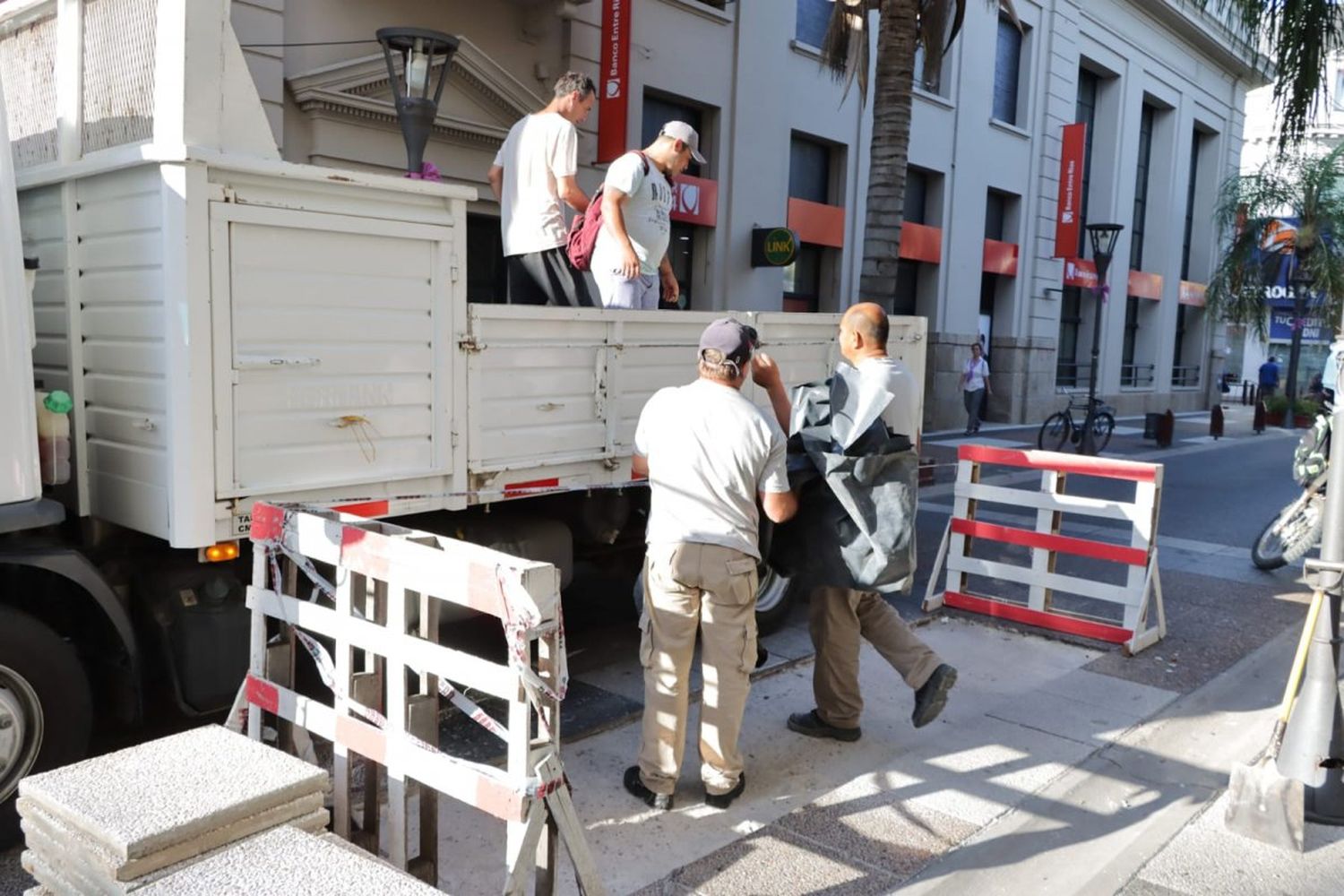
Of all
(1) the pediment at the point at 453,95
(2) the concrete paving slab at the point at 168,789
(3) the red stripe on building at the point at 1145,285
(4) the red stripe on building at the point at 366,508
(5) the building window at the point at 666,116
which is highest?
(5) the building window at the point at 666,116

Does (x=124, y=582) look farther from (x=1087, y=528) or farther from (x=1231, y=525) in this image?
(x=1231, y=525)

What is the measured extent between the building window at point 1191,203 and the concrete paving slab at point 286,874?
33.8 metres

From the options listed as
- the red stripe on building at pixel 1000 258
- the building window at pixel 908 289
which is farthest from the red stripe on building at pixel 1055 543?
the red stripe on building at pixel 1000 258

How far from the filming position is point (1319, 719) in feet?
14.3

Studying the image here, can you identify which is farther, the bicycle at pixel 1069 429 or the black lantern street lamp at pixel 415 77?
the bicycle at pixel 1069 429

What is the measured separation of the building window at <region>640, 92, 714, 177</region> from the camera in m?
14.8

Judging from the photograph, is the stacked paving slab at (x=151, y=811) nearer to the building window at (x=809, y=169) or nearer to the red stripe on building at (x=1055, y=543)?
the red stripe on building at (x=1055, y=543)

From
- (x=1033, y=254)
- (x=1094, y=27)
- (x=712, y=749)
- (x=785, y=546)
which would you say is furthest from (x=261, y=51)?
(x=1094, y=27)

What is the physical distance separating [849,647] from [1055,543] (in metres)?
2.68

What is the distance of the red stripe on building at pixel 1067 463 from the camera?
6.67 meters

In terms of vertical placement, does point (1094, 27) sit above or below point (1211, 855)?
above

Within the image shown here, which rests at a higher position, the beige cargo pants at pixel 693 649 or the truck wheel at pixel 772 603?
the beige cargo pants at pixel 693 649

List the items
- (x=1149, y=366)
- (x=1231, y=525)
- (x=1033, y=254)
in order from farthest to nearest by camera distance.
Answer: (x=1149, y=366), (x=1033, y=254), (x=1231, y=525)

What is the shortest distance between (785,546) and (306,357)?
2.16m
